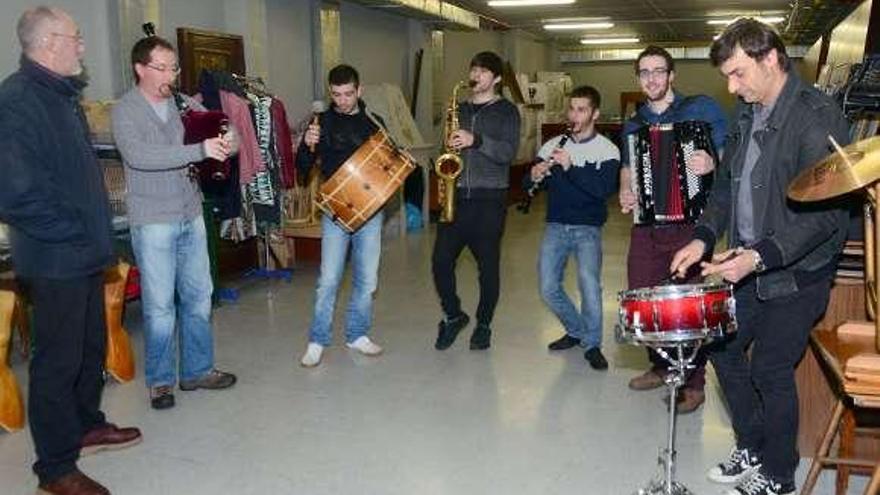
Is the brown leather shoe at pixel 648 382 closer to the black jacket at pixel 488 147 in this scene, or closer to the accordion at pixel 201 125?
the black jacket at pixel 488 147

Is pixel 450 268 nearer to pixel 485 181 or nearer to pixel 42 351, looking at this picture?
pixel 485 181

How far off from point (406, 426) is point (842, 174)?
7.03 feet

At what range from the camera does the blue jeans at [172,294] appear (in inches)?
141

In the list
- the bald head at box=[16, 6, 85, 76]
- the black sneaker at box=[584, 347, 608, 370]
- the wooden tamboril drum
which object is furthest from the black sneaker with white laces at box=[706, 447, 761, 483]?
the bald head at box=[16, 6, 85, 76]

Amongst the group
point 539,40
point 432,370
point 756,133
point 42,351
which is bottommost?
point 432,370

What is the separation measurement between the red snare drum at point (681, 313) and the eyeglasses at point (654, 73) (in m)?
1.33

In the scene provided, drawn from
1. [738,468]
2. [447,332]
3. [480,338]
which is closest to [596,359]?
[480,338]

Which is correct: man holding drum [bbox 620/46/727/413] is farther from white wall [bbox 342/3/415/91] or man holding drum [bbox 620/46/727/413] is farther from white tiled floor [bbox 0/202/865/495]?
white wall [bbox 342/3/415/91]

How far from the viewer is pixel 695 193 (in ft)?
11.4

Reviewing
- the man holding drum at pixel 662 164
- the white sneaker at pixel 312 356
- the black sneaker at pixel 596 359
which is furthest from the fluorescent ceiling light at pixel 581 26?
the white sneaker at pixel 312 356

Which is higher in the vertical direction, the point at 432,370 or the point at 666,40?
the point at 666,40

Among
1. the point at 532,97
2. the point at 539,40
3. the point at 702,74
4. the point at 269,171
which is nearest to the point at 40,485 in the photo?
the point at 269,171

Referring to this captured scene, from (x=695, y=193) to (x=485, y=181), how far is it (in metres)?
1.20

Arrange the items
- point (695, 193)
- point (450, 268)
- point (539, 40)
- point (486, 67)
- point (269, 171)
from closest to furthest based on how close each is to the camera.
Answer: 1. point (695, 193)
2. point (486, 67)
3. point (450, 268)
4. point (269, 171)
5. point (539, 40)
